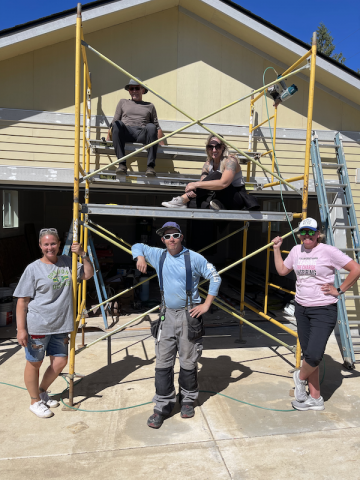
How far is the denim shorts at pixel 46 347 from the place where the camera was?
11.6ft

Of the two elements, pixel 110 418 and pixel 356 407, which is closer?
pixel 110 418

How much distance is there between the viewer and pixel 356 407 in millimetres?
3988

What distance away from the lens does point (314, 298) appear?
12.3 ft

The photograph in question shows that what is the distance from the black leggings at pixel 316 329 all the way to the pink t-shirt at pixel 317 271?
2.8 inches

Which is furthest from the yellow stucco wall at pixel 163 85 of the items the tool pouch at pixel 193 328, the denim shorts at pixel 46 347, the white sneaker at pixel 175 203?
the tool pouch at pixel 193 328

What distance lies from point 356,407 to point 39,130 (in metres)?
6.07

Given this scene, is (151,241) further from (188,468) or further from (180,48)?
(188,468)

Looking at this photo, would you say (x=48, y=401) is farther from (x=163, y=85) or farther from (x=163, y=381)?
(x=163, y=85)

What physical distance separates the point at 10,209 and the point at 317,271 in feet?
31.6

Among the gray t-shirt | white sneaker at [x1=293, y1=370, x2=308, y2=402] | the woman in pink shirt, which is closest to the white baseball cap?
the woman in pink shirt

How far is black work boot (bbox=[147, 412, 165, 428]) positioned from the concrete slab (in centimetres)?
5

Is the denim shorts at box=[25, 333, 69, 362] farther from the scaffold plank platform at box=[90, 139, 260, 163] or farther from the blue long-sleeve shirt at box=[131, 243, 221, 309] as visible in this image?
the scaffold plank platform at box=[90, 139, 260, 163]

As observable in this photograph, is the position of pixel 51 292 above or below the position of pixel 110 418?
above

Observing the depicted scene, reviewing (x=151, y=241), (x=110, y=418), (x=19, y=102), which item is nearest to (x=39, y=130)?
(x=19, y=102)
